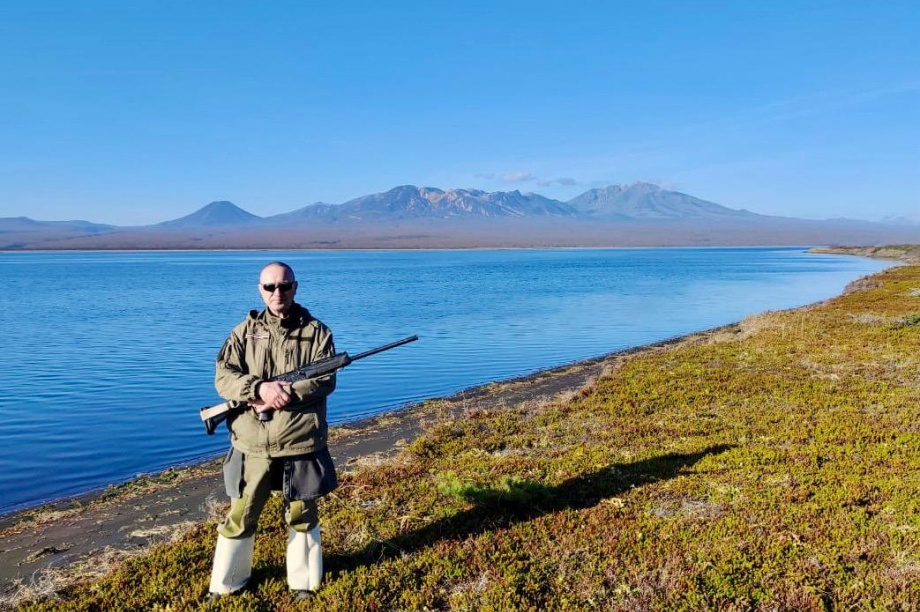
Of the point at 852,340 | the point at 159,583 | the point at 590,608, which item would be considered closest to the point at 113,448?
the point at 159,583

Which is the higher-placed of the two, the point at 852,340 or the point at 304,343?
the point at 304,343

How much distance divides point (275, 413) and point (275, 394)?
42cm

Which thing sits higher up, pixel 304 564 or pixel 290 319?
pixel 290 319

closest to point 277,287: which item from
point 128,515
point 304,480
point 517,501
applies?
point 304,480

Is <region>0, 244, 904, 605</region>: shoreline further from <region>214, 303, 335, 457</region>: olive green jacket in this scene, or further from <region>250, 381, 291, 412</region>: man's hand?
<region>250, 381, 291, 412</region>: man's hand

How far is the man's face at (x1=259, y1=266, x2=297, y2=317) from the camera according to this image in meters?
6.50

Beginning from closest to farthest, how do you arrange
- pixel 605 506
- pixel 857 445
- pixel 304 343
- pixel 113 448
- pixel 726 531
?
pixel 304 343, pixel 726 531, pixel 605 506, pixel 857 445, pixel 113 448

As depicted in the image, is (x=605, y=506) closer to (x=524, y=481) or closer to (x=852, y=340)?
(x=524, y=481)

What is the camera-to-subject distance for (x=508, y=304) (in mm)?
58156

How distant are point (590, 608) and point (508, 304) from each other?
5149 centimetres

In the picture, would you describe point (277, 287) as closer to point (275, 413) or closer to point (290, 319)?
point (290, 319)

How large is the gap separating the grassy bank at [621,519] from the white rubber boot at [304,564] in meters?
0.23

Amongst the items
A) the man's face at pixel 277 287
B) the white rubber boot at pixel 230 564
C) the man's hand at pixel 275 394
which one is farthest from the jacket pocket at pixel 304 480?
the man's face at pixel 277 287

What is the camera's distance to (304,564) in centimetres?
724
